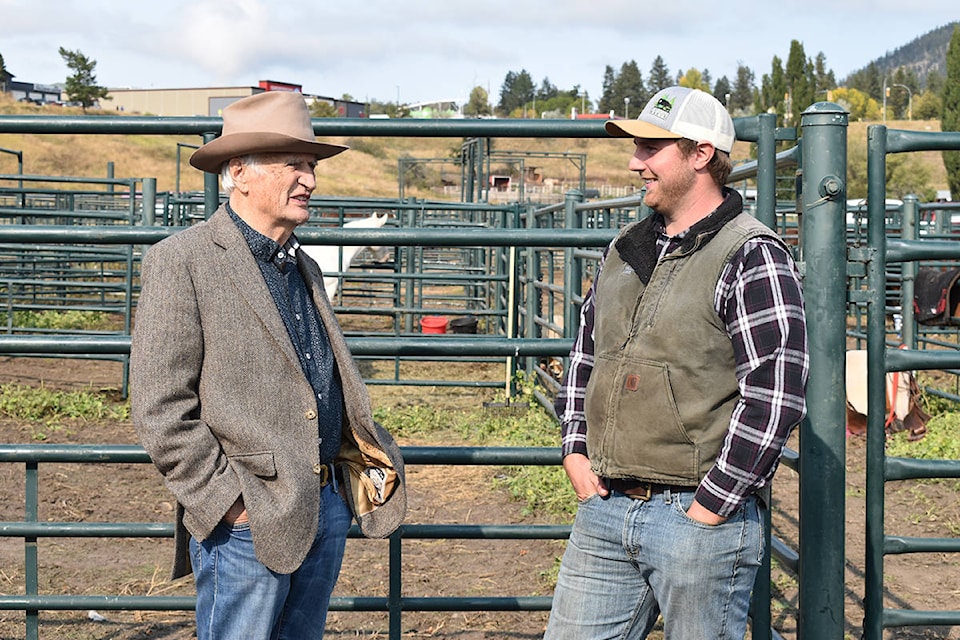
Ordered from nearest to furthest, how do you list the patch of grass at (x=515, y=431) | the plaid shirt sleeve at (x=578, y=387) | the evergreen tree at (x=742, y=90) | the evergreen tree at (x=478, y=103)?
the plaid shirt sleeve at (x=578, y=387)
the patch of grass at (x=515, y=431)
the evergreen tree at (x=478, y=103)
the evergreen tree at (x=742, y=90)

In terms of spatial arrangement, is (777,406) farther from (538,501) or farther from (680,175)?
(538,501)

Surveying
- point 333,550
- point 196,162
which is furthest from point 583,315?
point 196,162

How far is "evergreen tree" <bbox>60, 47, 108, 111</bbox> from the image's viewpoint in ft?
237

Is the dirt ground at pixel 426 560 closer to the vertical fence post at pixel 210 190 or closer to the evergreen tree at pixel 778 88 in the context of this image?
the vertical fence post at pixel 210 190

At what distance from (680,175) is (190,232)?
1.03 metres

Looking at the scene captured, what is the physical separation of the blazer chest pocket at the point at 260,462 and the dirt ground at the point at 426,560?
1954 millimetres

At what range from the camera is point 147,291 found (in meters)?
2.07

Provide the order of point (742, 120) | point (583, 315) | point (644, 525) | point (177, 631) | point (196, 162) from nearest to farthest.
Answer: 1. point (644, 525)
2. point (196, 162)
3. point (583, 315)
4. point (742, 120)
5. point (177, 631)

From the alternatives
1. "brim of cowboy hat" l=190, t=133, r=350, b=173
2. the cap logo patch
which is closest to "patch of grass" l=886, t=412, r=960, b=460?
the cap logo patch

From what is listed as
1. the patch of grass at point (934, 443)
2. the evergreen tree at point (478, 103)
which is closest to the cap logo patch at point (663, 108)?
the patch of grass at point (934, 443)

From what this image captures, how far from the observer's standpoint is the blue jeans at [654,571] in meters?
2.10

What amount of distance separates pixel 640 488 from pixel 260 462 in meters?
0.78

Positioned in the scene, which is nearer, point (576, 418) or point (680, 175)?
point (680, 175)

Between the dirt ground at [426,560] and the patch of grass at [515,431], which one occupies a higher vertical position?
the patch of grass at [515,431]
